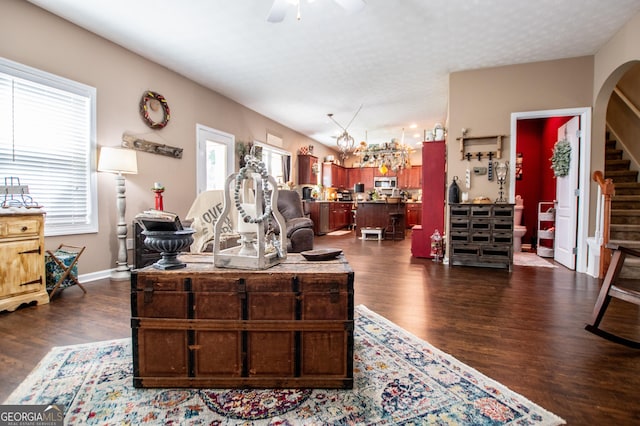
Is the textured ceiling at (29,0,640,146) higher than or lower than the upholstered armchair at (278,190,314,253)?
higher

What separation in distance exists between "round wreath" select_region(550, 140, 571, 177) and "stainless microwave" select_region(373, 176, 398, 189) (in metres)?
6.14

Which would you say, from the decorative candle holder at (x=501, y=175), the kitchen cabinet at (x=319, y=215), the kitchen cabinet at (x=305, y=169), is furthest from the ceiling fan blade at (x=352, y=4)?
the kitchen cabinet at (x=319, y=215)

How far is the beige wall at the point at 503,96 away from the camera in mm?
4152

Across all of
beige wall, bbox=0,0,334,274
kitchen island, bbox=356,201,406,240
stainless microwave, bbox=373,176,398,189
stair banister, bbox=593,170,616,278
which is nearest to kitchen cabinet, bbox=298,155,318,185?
kitchen island, bbox=356,201,406,240

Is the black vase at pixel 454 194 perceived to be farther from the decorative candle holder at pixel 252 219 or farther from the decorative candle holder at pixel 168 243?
the decorative candle holder at pixel 168 243

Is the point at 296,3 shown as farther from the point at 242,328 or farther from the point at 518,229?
the point at 518,229

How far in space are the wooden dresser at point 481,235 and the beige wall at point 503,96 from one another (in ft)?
1.15

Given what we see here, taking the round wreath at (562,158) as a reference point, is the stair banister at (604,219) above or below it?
below

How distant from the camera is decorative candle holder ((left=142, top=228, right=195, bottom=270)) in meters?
1.50

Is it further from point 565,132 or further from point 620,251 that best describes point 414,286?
point 565,132

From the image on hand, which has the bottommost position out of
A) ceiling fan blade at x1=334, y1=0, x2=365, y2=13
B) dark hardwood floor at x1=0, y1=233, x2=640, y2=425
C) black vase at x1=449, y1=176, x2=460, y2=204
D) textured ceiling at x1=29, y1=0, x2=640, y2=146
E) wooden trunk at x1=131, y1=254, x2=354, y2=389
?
dark hardwood floor at x1=0, y1=233, x2=640, y2=425

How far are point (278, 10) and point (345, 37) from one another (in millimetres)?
1228

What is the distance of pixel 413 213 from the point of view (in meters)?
10.3

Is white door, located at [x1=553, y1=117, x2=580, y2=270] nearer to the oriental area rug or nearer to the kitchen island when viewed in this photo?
the kitchen island
